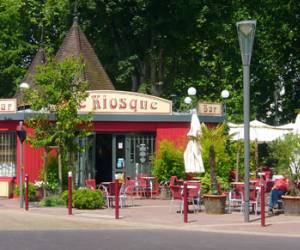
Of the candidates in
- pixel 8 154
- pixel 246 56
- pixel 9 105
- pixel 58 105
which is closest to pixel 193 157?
pixel 58 105

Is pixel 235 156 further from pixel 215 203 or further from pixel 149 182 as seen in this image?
pixel 215 203

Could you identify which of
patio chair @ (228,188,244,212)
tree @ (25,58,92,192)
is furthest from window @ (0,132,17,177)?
patio chair @ (228,188,244,212)

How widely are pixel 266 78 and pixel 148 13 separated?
874cm

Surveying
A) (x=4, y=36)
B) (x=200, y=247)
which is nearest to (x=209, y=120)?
(x=200, y=247)

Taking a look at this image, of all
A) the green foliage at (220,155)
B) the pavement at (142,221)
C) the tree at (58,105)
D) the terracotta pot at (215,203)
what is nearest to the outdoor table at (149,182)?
the green foliage at (220,155)

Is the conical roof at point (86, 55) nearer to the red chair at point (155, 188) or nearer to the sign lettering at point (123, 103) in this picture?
the sign lettering at point (123, 103)

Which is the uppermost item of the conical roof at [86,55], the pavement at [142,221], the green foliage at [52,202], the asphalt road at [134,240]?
the conical roof at [86,55]

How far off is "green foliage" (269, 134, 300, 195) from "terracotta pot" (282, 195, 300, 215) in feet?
1.43

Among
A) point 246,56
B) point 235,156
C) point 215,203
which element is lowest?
point 215,203

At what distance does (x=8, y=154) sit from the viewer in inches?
1094

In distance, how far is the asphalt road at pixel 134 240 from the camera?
42.7 ft

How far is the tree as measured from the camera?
22625mm

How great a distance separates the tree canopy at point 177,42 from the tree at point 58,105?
15105 mm

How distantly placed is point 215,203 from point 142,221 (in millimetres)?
2560
